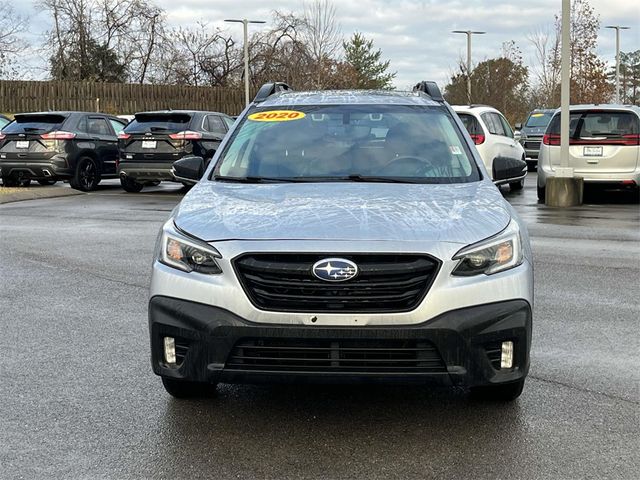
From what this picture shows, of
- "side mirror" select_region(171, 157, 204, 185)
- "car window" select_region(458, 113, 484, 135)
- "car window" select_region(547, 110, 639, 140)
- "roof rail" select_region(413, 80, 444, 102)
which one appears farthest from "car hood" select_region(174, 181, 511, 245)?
"car window" select_region(458, 113, 484, 135)

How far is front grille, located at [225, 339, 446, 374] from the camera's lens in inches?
Result: 151

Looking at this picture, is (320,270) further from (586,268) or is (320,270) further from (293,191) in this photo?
(586,268)

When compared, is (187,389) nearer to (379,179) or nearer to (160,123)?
(379,179)

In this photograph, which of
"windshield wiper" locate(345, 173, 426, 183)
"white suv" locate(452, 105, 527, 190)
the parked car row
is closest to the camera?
"windshield wiper" locate(345, 173, 426, 183)

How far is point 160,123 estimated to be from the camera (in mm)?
17719

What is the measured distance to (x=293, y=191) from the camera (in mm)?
4719

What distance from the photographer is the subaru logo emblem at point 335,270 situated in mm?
3822

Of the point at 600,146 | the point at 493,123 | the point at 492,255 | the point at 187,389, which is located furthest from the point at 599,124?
the point at 187,389

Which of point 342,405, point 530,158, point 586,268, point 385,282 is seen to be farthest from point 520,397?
point 530,158

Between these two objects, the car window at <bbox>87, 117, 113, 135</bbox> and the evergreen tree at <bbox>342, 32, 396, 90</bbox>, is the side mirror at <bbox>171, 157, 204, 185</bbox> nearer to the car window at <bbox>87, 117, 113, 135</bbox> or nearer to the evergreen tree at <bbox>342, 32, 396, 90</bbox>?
the car window at <bbox>87, 117, 113, 135</bbox>

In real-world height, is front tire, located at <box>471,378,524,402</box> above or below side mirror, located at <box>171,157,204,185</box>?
below

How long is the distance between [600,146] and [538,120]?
1122cm

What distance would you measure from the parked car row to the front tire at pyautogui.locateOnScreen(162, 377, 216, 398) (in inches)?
514

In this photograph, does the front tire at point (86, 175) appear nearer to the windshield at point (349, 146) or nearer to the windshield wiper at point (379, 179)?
the windshield at point (349, 146)
